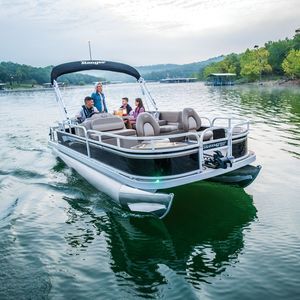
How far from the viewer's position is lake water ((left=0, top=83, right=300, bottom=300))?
14.8 ft

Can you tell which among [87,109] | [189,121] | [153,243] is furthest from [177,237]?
[87,109]

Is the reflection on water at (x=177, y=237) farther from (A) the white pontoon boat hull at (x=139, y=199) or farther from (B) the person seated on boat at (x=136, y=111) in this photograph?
(B) the person seated on boat at (x=136, y=111)

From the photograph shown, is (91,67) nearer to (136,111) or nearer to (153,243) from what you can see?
(136,111)

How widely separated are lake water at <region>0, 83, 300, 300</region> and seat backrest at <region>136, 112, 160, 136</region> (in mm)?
1629

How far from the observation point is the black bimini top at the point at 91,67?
10.1 metres

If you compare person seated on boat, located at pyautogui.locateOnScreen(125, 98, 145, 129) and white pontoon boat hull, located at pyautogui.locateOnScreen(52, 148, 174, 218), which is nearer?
white pontoon boat hull, located at pyautogui.locateOnScreen(52, 148, 174, 218)

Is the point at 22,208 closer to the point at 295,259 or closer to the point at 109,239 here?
the point at 109,239

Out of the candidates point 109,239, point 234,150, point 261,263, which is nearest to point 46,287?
point 109,239

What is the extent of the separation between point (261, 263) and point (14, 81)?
559ft

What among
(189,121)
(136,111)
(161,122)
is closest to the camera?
(189,121)

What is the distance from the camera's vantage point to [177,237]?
5902mm

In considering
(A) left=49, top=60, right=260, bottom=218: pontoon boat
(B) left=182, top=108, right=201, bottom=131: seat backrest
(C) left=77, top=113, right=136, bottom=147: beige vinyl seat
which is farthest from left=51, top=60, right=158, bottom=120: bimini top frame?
(B) left=182, top=108, right=201, bottom=131: seat backrest

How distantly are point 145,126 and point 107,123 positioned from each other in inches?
52.6

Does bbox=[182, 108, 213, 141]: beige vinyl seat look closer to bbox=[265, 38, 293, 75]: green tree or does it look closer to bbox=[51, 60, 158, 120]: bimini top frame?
bbox=[51, 60, 158, 120]: bimini top frame
